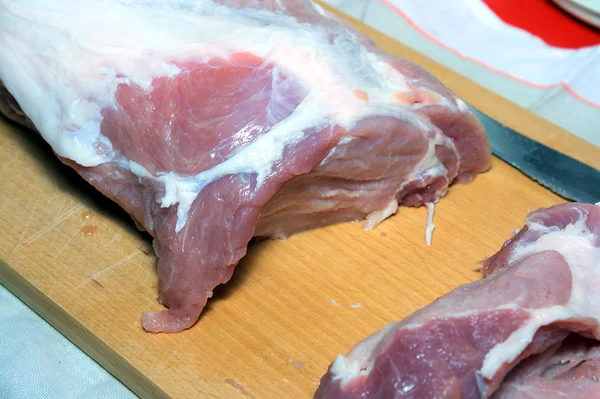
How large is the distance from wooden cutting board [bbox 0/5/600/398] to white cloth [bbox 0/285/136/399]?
5cm

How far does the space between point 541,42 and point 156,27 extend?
264 centimetres

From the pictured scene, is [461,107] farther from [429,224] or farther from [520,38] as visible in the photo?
[520,38]

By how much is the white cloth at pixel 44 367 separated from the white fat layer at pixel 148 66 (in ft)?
2.06

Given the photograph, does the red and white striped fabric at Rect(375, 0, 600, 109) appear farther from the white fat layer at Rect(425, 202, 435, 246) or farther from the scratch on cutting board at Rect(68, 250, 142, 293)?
the scratch on cutting board at Rect(68, 250, 142, 293)

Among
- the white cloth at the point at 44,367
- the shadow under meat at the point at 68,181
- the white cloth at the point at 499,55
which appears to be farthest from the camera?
the white cloth at the point at 499,55

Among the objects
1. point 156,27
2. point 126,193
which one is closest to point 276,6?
point 156,27

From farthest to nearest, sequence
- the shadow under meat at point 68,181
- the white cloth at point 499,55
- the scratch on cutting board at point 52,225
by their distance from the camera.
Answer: the white cloth at point 499,55
the shadow under meat at point 68,181
the scratch on cutting board at point 52,225

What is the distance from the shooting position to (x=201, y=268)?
225cm

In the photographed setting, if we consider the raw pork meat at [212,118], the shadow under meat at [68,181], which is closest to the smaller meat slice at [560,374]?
the raw pork meat at [212,118]

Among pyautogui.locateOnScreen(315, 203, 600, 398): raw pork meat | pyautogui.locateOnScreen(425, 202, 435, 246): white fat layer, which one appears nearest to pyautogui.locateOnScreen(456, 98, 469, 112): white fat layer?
pyautogui.locateOnScreen(425, 202, 435, 246): white fat layer

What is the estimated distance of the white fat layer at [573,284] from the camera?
1.85 meters

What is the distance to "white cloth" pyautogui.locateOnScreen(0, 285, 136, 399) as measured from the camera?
224 cm

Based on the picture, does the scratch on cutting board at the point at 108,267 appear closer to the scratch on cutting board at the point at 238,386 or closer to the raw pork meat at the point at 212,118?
the raw pork meat at the point at 212,118

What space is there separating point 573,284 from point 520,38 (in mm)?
2520
